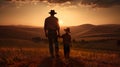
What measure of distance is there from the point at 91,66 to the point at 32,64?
267 centimetres

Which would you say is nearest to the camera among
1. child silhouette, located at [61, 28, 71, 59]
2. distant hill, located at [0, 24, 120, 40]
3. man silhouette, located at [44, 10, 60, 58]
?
man silhouette, located at [44, 10, 60, 58]

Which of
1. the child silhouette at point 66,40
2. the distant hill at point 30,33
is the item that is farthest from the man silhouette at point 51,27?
the distant hill at point 30,33

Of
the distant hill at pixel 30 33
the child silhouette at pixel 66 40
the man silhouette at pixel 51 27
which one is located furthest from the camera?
the distant hill at pixel 30 33

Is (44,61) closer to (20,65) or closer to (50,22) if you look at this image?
(20,65)

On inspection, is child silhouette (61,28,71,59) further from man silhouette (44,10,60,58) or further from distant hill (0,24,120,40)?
distant hill (0,24,120,40)

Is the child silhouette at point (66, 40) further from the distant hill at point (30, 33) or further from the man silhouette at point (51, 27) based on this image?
the distant hill at point (30, 33)

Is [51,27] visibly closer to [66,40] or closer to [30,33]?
[66,40]

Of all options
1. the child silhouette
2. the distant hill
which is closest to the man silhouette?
the child silhouette

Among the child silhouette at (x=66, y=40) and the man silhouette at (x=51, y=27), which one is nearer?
the man silhouette at (x=51, y=27)

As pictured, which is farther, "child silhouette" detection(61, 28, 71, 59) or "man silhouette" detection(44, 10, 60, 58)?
"child silhouette" detection(61, 28, 71, 59)

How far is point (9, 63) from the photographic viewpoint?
525 inches

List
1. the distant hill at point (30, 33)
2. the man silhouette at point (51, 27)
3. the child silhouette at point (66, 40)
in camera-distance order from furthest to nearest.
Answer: the distant hill at point (30, 33)
the child silhouette at point (66, 40)
the man silhouette at point (51, 27)

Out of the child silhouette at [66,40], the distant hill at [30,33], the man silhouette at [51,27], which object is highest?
the man silhouette at [51,27]

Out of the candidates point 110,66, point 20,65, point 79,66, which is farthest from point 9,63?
point 110,66
